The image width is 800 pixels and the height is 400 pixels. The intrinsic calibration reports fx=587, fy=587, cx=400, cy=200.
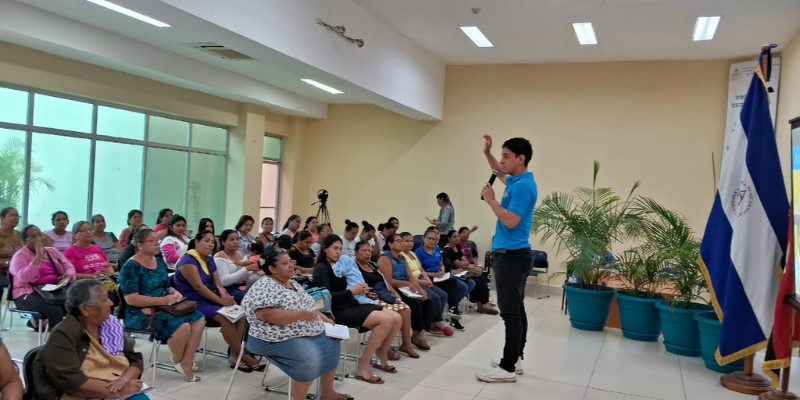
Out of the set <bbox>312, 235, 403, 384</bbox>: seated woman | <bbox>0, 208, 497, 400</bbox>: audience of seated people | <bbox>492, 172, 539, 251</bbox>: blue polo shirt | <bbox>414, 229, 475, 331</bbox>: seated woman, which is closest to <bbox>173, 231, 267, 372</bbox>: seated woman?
<bbox>0, 208, 497, 400</bbox>: audience of seated people

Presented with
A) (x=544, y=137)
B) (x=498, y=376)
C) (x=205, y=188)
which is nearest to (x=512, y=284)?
(x=498, y=376)

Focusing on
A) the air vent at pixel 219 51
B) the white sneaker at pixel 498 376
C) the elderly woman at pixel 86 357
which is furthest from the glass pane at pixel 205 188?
the elderly woman at pixel 86 357

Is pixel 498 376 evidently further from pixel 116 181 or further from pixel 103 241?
pixel 116 181

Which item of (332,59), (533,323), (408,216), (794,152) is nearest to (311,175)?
(408,216)

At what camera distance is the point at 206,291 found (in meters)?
4.63

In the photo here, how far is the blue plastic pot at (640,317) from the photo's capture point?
580 centimetres

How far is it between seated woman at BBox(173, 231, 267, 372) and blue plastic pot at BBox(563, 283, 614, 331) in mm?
3382

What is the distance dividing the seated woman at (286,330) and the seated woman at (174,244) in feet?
9.15

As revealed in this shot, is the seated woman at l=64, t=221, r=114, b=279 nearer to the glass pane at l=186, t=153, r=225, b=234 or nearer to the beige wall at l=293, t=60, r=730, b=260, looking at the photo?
the glass pane at l=186, t=153, r=225, b=234

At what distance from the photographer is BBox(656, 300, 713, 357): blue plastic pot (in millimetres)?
5270

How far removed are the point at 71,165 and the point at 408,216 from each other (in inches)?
217

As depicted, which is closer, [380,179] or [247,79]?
[247,79]

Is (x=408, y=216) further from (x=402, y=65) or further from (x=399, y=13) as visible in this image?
(x=399, y=13)

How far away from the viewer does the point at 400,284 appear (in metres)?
5.57
